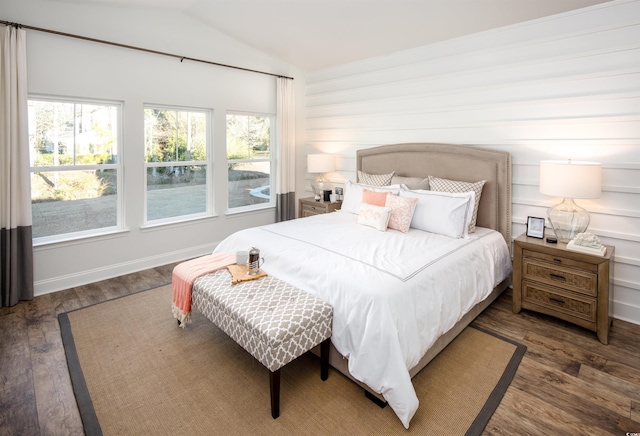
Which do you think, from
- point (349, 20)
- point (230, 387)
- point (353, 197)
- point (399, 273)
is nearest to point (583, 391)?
point (399, 273)

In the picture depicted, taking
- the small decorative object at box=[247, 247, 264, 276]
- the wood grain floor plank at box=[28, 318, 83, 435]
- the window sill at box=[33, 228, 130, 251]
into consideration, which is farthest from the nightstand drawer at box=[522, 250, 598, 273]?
the window sill at box=[33, 228, 130, 251]

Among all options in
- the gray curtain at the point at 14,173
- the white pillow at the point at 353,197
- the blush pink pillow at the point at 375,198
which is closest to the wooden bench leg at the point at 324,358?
the blush pink pillow at the point at 375,198

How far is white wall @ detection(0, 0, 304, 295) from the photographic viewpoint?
3386mm

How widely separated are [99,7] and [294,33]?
80.1 inches

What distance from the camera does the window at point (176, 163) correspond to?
4.26 metres

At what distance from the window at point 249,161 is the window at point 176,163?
38cm

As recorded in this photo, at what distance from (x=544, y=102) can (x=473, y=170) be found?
0.84 meters

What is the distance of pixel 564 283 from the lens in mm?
2840

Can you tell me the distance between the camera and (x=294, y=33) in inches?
169

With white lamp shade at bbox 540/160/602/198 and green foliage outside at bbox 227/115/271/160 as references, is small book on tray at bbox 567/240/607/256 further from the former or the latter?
green foliage outside at bbox 227/115/271/160

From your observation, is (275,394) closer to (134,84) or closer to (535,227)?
(535,227)

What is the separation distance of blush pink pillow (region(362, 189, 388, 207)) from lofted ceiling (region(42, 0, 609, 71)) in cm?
175

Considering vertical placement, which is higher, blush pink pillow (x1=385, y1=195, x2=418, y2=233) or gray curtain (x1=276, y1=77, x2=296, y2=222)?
gray curtain (x1=276, y1=77, x2=296, y2=222)

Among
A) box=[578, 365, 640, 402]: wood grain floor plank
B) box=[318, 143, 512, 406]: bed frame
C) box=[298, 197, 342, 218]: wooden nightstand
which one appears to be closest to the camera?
box=[578, 365, 640, 402]: wood grain floor plank
